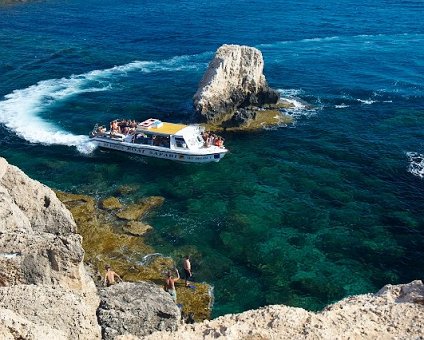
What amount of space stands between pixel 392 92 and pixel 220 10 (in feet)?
182

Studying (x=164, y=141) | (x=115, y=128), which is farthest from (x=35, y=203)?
(x=115, y=128)

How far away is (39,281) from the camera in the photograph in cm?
1786

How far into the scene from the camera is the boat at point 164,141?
41281 millimetres

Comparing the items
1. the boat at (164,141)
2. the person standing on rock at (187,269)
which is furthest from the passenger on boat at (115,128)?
the person standing on rock at (187,269)

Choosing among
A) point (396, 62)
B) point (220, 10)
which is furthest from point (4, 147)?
point (220, 10)

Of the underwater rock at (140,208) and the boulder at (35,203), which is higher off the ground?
the boulder at (35,203)

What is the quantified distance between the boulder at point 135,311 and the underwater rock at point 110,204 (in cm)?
1474

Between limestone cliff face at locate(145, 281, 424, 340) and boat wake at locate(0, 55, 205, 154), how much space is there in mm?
30571

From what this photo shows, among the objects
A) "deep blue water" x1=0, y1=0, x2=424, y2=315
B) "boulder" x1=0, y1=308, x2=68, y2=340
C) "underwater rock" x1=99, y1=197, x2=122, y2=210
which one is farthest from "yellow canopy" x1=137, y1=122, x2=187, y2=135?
"boulder" x1=0, y1=308, x2=68, y2=340

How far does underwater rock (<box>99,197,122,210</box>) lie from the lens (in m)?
33.9

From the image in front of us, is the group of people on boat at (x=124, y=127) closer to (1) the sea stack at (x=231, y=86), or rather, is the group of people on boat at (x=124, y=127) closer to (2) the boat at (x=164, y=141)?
(2) the boat at (x=164, y=141)

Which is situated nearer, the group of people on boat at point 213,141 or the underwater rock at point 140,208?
the underwater rock at point 140,208

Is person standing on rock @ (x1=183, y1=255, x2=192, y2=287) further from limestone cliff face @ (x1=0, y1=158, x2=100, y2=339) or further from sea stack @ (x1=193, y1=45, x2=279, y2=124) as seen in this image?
sea stack @ (x1=193, y1=45, x2=279, y2=124)

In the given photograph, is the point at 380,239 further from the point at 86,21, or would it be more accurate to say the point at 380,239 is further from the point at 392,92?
the point at 86,21
